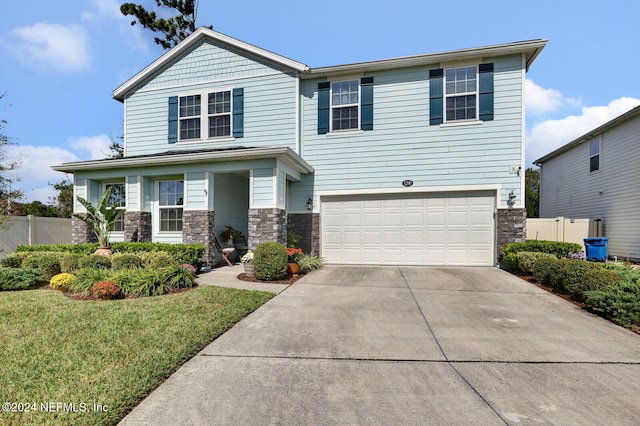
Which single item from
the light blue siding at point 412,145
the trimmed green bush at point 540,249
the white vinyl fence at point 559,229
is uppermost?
the light blue siding at point 412,145

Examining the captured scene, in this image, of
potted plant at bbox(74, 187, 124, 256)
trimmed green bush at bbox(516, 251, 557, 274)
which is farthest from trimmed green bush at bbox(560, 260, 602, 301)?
potted plant at bbox(74, 187, 124, 256)

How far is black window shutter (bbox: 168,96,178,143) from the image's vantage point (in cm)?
1138

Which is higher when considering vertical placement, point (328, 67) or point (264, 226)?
point (328, 67)

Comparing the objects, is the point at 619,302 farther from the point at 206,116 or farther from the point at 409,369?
the point at 206,116

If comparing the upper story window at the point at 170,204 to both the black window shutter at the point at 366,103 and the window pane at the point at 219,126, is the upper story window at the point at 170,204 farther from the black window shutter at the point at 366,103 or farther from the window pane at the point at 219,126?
the black window shutter at the point at 366,103

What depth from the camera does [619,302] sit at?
4656 millimetres

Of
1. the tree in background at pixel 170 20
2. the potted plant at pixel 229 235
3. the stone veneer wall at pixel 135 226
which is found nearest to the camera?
the stone veneer wall at pixel 135 226

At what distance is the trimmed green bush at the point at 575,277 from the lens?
5.64m

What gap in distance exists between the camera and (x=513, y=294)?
6.13 m

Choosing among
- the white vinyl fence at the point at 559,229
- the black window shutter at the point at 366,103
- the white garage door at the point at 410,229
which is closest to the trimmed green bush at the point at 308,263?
the white garage door at the point at 410,229

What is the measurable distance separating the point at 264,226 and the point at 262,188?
1.13 meters

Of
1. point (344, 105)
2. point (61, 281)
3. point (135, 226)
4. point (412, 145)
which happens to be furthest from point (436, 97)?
point (61, 281)

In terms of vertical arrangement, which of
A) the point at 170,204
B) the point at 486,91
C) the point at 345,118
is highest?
the point at 486,91

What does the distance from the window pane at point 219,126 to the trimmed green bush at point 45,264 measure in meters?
6.10
